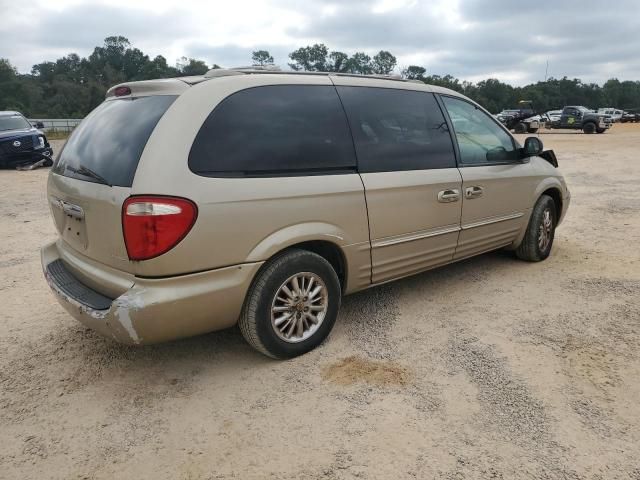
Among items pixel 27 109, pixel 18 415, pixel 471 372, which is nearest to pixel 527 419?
pixel 471 372

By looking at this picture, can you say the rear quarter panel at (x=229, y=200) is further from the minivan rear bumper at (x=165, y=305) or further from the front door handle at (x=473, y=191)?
the front door handle at (x=473, y=191)

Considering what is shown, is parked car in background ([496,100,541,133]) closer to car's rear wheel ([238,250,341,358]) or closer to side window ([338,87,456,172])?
side window ([338,87,456,172])

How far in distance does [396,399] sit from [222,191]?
1.48m

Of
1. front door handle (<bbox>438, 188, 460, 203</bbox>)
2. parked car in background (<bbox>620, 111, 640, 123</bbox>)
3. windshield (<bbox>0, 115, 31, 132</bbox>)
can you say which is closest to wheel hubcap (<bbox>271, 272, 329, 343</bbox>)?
front door handle (<bbox>438, 188, 460, 203</bbox>)

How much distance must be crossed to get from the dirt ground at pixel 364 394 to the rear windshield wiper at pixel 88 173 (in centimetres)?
120

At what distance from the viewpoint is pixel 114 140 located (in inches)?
112

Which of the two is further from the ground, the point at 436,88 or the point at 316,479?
the point at 436,88

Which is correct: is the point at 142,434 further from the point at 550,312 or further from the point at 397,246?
the point at 550,312

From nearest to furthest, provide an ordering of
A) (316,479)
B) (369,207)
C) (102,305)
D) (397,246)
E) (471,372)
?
1. (316,479)
2. (102,305)
3. (471,372)
4. (369,207)
5. (397,246)

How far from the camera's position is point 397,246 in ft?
11.8

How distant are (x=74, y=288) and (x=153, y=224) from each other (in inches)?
33.2

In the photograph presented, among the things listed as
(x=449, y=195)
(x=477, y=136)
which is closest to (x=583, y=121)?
(x=477, y=136)

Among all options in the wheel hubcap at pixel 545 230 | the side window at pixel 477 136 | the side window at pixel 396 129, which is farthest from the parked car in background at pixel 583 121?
the side window at pixel 396 129

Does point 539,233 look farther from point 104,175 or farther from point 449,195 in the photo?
point 104,175
